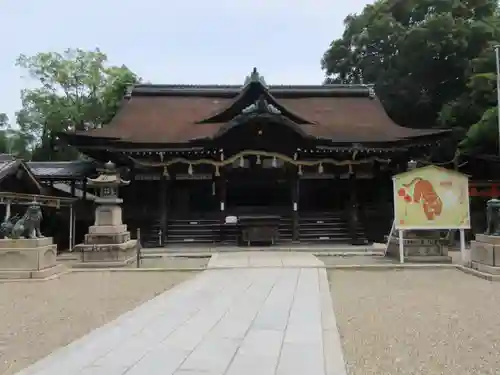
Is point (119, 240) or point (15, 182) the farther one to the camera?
point (15, 182)

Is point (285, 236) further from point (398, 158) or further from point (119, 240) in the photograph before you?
point (119, 240)

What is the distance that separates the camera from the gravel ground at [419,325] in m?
4.06

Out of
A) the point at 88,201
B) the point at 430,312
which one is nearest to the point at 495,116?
the point at 430,312

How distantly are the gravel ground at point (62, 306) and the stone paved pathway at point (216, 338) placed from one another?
0.29 m

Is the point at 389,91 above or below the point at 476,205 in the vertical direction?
above

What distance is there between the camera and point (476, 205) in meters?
19.2

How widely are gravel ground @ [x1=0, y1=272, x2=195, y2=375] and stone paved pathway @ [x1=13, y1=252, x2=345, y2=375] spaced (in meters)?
0.29

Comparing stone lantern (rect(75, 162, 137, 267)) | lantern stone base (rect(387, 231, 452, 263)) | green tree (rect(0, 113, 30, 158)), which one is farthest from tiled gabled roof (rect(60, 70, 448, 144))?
green tree (rect(0, 113, 30, 158))

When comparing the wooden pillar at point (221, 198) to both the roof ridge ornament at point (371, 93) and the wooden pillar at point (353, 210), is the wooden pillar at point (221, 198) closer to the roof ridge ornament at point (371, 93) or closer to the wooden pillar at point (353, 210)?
the wooden pillar at point (353, 210)

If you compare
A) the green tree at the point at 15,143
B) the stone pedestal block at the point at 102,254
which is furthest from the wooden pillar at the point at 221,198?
the green tree at the point at 15,143

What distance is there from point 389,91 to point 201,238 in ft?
56.0

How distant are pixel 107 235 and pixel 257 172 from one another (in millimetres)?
7243

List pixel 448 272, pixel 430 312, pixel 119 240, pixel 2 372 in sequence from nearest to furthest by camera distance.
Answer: pixel 2 372, pixel 430 312, pixel 448 272, pixel 119 240

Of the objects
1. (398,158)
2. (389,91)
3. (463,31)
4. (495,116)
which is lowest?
(398,158)
